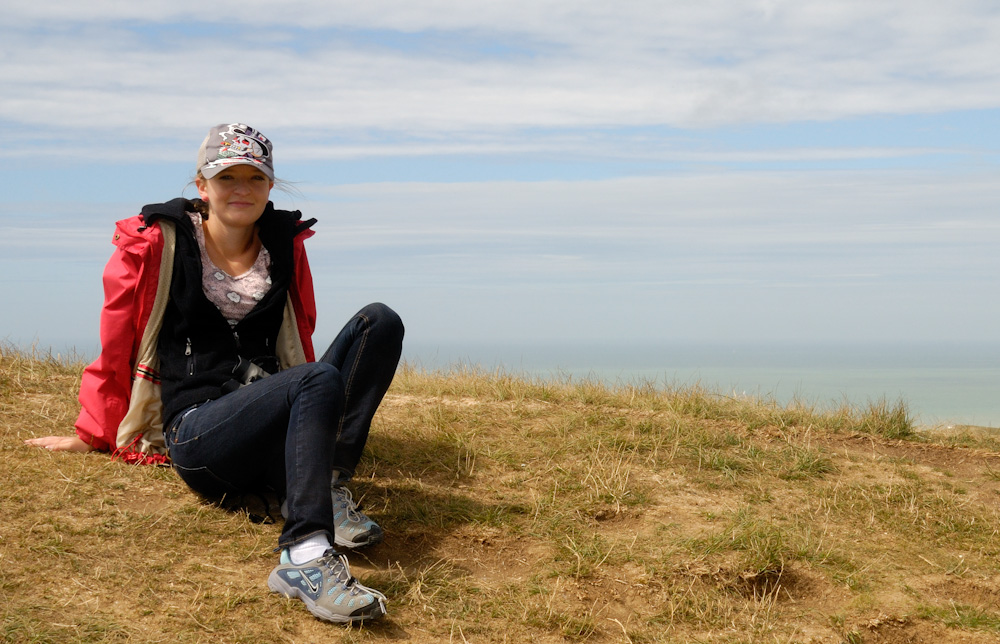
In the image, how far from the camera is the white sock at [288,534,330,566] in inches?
Result: 144

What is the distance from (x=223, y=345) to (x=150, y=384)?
1.46 ft

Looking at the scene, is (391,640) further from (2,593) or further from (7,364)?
(7,364)

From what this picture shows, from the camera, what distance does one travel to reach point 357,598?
354cm

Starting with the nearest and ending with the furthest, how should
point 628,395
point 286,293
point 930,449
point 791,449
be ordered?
point 286,293, point 791,449, point 930,449, point 628,395

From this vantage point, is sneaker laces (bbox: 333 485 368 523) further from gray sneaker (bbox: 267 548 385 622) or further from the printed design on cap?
the printed design on cap

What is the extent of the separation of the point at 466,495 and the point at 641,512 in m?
0.96

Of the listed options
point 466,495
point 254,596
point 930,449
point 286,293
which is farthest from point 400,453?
point 930,449

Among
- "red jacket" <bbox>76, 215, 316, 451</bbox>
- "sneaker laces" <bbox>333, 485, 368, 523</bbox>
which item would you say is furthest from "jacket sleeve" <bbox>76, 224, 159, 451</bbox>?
"sneaker laces" <bbox>333, 485, 368, 523</bbox>

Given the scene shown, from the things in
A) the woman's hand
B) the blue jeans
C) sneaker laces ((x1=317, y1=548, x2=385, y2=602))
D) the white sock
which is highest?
the blue jeans

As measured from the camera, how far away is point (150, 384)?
173 inches

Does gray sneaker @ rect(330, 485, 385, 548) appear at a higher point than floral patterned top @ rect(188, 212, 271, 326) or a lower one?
lower

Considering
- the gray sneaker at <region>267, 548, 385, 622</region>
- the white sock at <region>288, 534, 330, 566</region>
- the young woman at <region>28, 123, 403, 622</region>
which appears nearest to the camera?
the gray sneaker at <region>267, 548, 385, 622</region>

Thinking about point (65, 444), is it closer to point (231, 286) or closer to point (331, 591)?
point (231, 286)

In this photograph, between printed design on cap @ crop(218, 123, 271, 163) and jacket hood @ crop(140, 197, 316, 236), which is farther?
jacket hood @ crop(140, 197, 316, 236)
